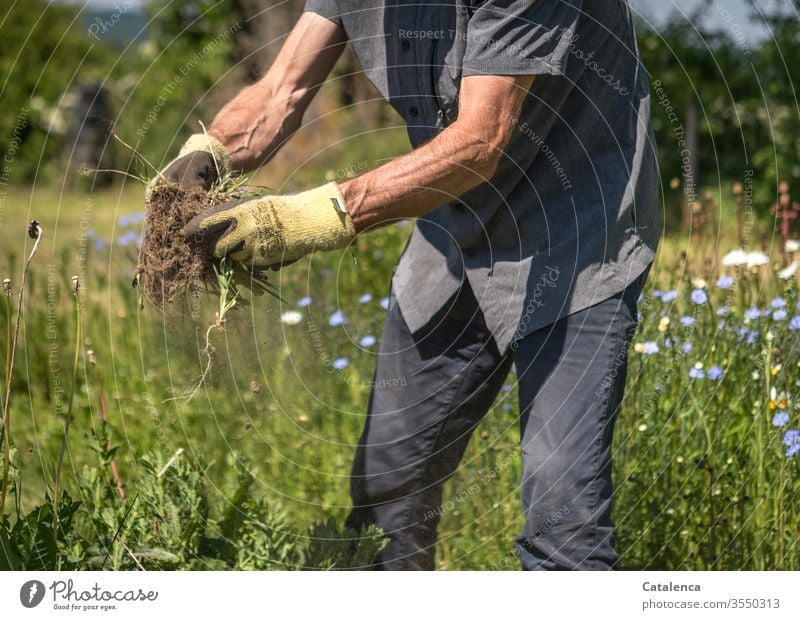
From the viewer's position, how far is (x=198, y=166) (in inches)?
93.3

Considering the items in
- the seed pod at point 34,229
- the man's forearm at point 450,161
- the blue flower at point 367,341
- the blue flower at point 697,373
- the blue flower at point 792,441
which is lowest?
the blue flower at point 792,441

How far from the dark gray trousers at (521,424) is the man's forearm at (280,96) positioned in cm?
57

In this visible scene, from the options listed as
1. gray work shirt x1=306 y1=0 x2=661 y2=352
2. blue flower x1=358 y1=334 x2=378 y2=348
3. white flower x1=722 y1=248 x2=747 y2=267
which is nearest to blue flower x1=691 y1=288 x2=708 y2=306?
white flower x1=722 y1=248 x2=747 y2=267

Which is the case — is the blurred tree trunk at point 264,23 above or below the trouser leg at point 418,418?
above

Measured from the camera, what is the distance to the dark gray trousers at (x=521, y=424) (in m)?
2.24

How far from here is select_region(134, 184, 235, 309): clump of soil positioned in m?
2.23

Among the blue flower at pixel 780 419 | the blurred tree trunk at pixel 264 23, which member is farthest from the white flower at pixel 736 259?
the blurred tree trunk at pixel 264 23

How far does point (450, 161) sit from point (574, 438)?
68cm

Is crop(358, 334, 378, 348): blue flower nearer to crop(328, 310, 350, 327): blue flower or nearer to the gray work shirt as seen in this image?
crop(328, 310, 350, 327): blue flower

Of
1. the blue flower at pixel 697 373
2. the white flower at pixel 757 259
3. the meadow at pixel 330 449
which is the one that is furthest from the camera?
the white flower at pixel 757 259

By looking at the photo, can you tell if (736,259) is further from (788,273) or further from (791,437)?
(791,437)

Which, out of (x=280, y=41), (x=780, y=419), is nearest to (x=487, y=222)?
(x=780, y=419)

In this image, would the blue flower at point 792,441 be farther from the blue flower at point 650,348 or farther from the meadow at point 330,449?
the blue flower at point 650,348
